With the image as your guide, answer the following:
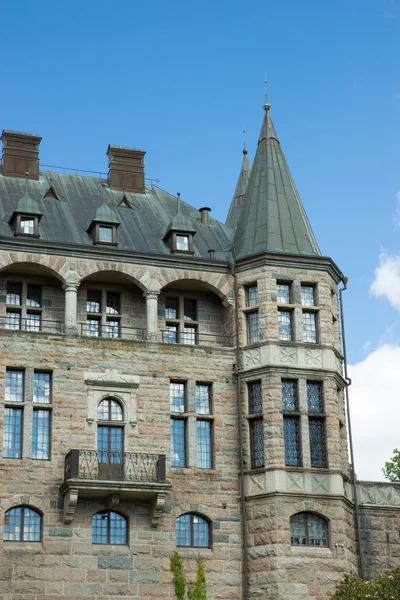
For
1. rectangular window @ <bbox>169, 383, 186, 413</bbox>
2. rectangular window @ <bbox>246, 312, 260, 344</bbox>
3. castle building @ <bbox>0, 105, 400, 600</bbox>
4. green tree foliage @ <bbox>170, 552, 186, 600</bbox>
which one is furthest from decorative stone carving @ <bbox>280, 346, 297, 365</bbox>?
green tree foliage @ <bbox>170, 552, 186, 600</bbox>

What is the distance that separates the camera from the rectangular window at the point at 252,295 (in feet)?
152

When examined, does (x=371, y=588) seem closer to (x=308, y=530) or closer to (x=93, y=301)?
(x=308, y=530)

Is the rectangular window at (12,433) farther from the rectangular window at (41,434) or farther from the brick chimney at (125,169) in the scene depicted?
the brick chimney at (125,169)

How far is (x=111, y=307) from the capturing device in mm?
46531

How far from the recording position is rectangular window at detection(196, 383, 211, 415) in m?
44.7

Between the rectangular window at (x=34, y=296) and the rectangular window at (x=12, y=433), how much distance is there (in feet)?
15.7

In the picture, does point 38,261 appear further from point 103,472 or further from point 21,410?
point 103,472

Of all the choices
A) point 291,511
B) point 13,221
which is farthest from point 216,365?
point 13,221

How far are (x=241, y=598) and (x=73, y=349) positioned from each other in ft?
34.8

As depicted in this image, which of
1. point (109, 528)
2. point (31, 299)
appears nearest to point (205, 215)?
point (31, 299)

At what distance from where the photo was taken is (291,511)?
4266 centimetres

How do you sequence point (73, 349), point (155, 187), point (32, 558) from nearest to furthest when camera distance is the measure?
1. point (32, 558)
2. point (73, 349)
3. point (155, 187)

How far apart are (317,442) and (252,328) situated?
→ 16.5 ft

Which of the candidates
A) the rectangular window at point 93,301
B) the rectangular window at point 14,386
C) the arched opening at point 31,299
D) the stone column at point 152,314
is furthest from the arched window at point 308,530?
the arched opening at point 31,299
